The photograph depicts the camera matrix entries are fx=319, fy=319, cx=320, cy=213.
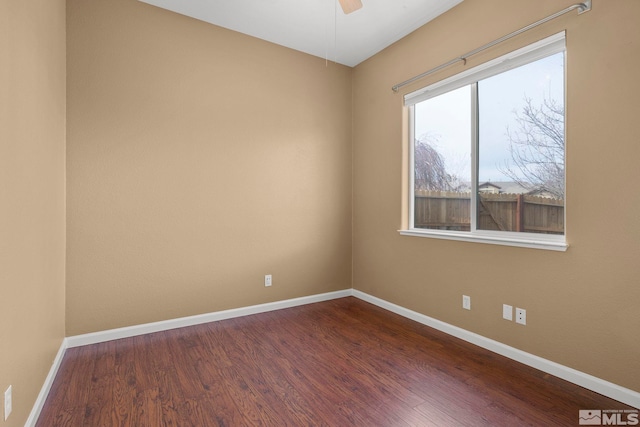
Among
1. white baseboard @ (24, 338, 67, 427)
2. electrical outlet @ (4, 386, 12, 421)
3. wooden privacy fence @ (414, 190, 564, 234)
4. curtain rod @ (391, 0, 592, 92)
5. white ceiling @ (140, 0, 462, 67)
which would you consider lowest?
white baseboard @ (24, 338, 67, 427)

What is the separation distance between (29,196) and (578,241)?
3.15 m

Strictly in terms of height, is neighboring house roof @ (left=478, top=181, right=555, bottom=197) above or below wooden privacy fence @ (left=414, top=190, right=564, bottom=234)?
above

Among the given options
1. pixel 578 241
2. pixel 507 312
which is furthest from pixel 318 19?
pixel 507 312

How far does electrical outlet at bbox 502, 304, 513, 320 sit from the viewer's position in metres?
2.36

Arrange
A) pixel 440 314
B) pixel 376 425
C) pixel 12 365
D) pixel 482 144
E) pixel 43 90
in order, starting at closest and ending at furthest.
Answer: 1. pixel 12 365
2. pixel 376 425
3. pixel 43 90
4. pixel 482 144
5. pixel 440 314

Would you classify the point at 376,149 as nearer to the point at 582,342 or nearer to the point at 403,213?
the point at 403,213

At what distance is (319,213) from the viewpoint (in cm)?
379

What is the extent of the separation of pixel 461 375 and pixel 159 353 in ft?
7.23

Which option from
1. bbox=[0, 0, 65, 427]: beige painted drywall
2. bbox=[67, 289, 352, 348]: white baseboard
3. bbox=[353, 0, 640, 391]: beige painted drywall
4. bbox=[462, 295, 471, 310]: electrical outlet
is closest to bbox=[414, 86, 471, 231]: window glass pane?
bbox=[353, 0, 640, 391]: beige painted drywall

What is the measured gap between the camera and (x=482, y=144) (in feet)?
8.85

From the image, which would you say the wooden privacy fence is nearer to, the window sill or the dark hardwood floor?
the window sill

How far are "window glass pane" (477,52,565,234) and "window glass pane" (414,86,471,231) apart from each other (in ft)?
0.52


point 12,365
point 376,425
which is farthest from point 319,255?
point 12,365

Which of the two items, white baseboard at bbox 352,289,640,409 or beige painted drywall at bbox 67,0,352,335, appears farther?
beige painted drywall at bbox 67,0,352,335
